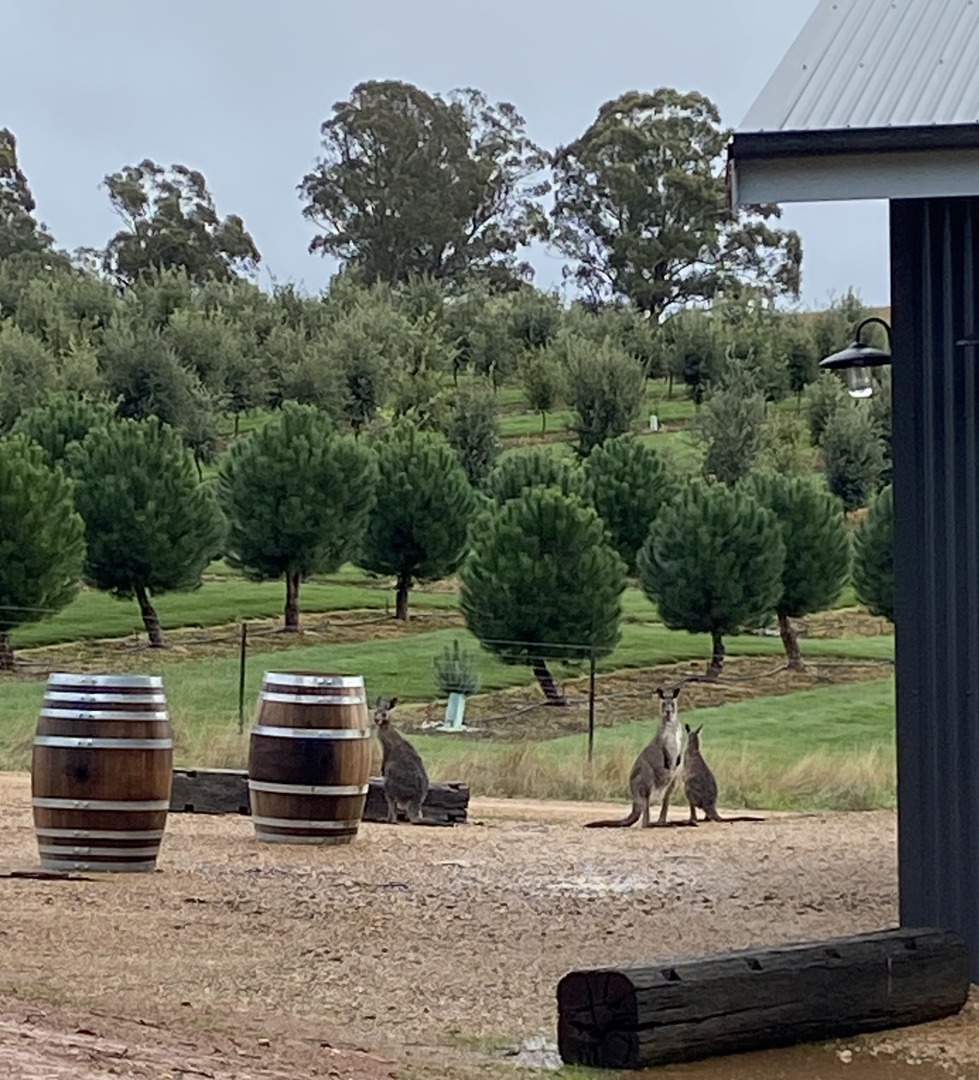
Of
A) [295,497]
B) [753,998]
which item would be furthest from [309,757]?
[295,497]

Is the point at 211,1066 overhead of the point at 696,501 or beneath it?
beneath

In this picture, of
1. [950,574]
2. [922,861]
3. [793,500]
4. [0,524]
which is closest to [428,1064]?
[922,861]

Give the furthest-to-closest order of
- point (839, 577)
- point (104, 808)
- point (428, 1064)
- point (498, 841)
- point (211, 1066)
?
point (839, 577), point (498, 841), point (104, 808), point (428, 1064), point (211, 1066)

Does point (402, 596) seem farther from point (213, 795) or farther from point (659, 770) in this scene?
point (659, 770)

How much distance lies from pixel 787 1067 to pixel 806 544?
3200 centimetres

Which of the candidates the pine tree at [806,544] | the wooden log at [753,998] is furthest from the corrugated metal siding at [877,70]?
the pine tree at [806,544]

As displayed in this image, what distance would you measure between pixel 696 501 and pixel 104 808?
85.8ft

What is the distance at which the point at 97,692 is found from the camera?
412 inches

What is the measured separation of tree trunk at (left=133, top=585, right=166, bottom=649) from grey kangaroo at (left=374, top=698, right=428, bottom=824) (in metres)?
24.5

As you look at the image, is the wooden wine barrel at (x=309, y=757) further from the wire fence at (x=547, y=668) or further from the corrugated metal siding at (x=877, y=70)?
the wire fence at (x=547, y=668)

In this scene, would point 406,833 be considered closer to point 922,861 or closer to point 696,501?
point 922,861

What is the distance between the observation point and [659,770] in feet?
46.5

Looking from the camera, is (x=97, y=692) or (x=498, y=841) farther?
(x=498, y=841)

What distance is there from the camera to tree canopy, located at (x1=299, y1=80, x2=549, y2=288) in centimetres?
7681
